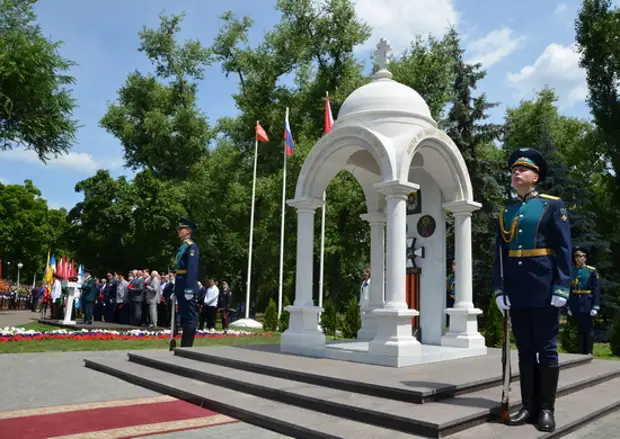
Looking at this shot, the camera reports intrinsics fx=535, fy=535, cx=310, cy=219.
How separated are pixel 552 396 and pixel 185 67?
3578cm

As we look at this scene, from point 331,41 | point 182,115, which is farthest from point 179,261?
point 182,115

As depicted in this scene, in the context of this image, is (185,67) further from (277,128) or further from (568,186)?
(568,186)

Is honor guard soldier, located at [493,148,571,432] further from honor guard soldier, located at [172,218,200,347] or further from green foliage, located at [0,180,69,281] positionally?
green foliage, located at [0,180,69,281]

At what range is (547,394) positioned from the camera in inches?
190

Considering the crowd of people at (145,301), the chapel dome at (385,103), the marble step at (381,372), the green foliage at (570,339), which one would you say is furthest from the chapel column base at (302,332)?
the crowd of people at (145,301)

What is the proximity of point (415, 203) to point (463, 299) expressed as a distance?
2020 mm

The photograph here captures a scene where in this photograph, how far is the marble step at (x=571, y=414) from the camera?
457 cm

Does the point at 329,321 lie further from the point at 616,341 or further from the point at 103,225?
the point at 103,225

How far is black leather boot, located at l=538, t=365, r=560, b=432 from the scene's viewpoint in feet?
15.6

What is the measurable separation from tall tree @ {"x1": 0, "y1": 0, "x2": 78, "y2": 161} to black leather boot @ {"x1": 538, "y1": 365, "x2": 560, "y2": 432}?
73.4ft

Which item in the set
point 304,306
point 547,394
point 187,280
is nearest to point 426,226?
point 304,306

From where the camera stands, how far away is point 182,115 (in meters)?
34.2

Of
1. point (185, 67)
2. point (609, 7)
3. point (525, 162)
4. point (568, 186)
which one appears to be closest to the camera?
point (525, 162)

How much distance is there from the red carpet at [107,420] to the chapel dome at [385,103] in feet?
17.6
